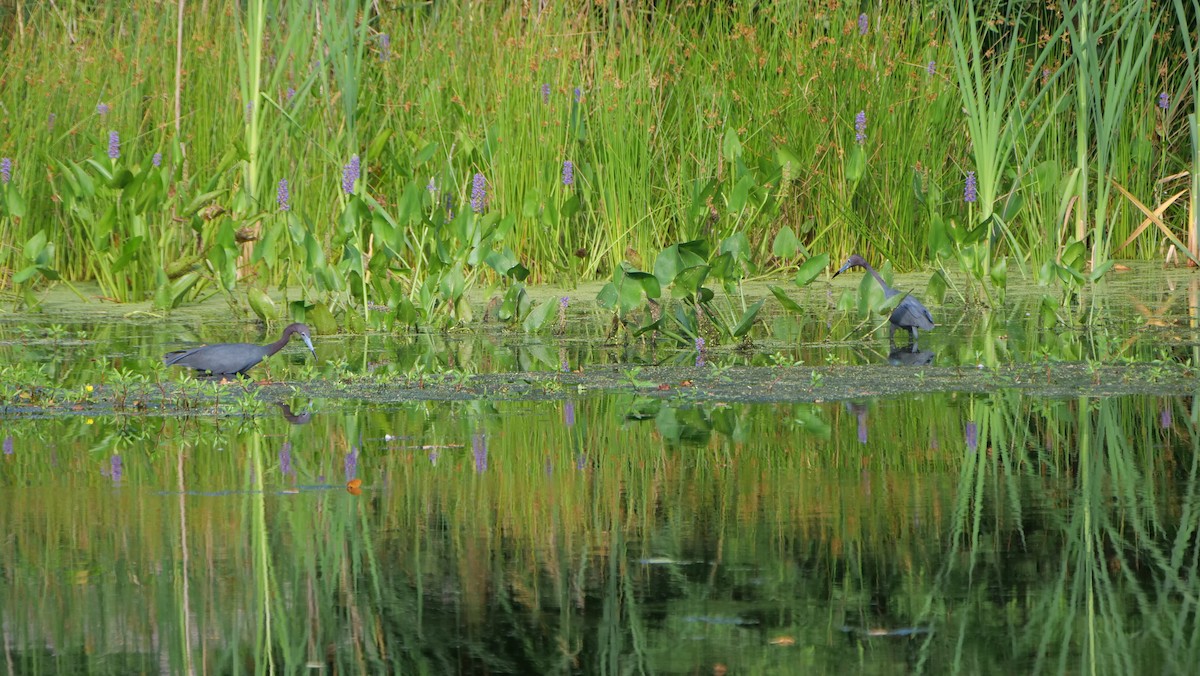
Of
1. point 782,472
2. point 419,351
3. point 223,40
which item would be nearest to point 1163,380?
point 782,472

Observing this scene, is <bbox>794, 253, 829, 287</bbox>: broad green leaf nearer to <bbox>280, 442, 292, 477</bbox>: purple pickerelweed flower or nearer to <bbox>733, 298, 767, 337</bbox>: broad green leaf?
<bbox>733, 298, 767, 337</bbox>: broad green leaf

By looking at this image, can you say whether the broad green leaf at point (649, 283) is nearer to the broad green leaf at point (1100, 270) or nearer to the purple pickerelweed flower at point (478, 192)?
the purple pickerelweed flower at point (478, 192)

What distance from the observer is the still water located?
2643mm

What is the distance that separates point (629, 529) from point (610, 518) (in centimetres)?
10

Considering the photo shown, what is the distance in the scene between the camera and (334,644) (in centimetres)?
267

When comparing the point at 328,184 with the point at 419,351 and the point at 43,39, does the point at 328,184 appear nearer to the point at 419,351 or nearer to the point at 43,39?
the point at 43,39

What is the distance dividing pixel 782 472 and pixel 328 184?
483 cm

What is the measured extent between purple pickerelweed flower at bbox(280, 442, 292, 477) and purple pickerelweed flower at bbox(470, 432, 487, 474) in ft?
1.38

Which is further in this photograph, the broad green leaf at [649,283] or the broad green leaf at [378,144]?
the broad green leaf at [378,144]

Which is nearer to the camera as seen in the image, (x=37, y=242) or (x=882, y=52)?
(x=37, y=242)

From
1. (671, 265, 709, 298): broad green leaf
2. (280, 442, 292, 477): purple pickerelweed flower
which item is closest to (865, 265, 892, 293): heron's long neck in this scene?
(671, 265, 709, 298): broad green leaf

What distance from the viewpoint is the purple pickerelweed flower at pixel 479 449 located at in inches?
154

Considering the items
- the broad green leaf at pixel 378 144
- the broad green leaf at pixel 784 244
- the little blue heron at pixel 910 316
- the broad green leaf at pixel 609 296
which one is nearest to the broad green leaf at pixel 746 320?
the broad green leaf at pixel 609 296

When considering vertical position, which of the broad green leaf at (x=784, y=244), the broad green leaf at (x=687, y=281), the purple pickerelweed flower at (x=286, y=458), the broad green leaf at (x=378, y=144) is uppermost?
the broad green leaf at (x=378, y=144)
